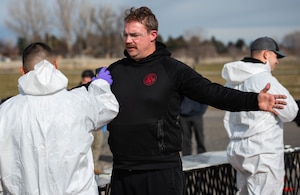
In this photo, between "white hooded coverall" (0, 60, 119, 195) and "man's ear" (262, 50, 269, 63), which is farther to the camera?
"man's ear" (262, 50, 269, 63)

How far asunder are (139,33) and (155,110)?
0.54m

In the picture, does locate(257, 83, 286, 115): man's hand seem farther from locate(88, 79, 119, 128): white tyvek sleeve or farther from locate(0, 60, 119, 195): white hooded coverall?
locate(0, 60, 119, 195): white hooded coverall

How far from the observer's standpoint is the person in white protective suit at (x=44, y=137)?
106 inches

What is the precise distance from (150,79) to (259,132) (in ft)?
4.89

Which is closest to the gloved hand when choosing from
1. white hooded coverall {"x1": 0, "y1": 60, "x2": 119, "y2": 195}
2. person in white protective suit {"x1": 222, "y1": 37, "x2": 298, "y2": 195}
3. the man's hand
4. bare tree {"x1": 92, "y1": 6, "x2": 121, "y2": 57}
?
white hooded coverall {"x1": 0, "y1": 60, "x2": 119, "y2": 195}

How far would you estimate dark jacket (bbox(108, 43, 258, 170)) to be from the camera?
10.0 feet

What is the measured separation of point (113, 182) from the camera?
329cm

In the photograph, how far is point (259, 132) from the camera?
4133mm

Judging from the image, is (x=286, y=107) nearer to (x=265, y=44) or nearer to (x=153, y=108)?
(x=265, y=44)

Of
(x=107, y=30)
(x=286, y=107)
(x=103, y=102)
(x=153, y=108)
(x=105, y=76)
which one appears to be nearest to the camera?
(x=103, y=102)

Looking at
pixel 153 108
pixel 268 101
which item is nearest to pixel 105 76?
pixel 153 108

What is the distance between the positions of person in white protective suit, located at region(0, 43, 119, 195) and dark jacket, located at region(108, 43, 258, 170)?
0.34 metres

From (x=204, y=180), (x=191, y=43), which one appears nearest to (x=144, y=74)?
(x=204, y=180)

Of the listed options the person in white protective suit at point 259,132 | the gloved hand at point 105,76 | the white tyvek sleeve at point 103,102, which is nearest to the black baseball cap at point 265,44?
the person in white protective suit at point 259,132
